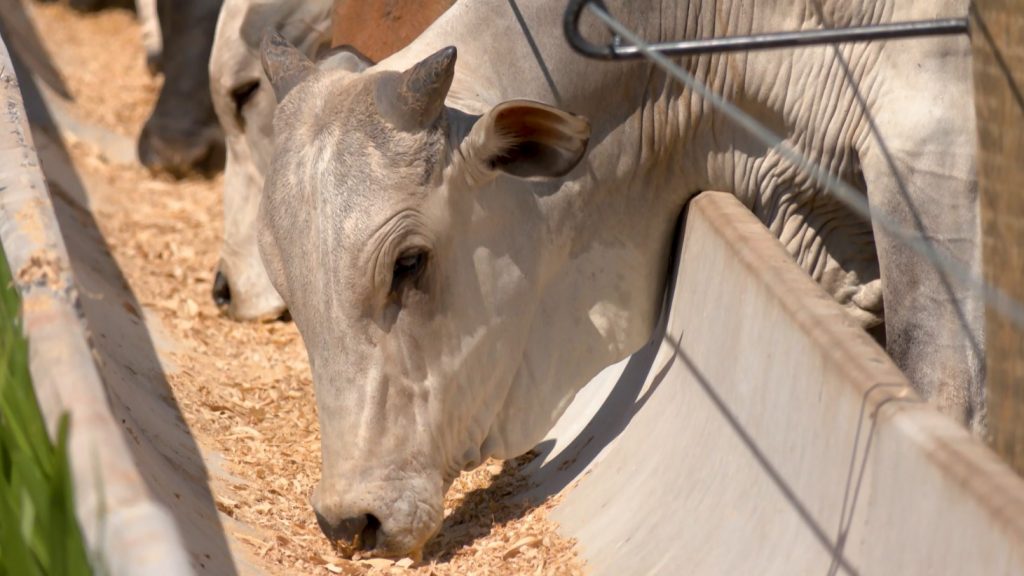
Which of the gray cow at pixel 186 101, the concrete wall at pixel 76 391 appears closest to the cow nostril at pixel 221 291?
the concrete wall at pixel 76 391

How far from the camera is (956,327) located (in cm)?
321

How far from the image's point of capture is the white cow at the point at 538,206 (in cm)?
305

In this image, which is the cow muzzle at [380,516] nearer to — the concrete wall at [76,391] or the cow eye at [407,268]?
the cow eye at [407,268]

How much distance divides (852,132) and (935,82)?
271mm

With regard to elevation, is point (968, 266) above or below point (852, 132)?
below

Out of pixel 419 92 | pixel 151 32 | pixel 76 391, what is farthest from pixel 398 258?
pixel 151 32

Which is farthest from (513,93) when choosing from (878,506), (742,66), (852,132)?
(878,506)

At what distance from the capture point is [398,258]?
3.05 meters

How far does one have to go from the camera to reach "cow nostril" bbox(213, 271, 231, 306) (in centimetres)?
536

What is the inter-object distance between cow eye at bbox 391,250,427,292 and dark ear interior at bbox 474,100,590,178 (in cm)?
25

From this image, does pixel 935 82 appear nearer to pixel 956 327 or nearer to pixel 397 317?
pixel 956 327

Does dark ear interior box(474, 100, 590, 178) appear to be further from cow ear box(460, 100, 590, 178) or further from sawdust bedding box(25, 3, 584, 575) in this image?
sawdust bedding box(25, 3, 584, 575)

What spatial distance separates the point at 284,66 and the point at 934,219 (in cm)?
147

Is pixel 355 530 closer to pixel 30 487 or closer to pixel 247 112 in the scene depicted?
pixel 30 487
